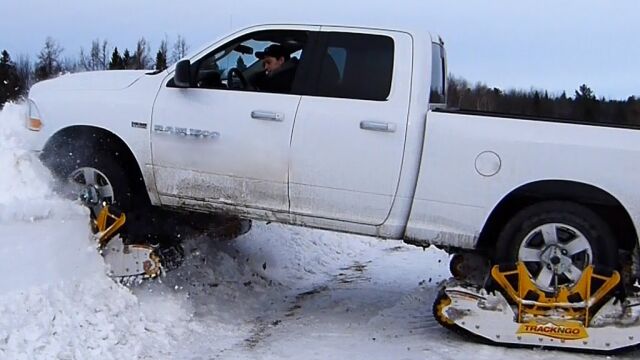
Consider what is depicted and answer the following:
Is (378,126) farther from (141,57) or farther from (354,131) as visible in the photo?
(141,57)

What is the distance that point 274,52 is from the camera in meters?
6.23

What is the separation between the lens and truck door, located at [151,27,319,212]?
5.91 metres

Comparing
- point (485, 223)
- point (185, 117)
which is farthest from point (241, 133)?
point (485, 223)

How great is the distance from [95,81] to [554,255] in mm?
4063

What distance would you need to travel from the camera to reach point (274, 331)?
606 centimetres

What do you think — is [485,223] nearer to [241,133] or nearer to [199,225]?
[241,133]

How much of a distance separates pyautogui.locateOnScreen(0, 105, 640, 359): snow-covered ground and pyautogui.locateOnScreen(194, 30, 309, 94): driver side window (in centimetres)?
161

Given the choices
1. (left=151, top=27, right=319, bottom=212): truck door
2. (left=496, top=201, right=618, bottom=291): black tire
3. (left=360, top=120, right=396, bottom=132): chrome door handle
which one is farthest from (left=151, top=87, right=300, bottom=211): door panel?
(left=496, top=201, right=618, bottom=291): black tire

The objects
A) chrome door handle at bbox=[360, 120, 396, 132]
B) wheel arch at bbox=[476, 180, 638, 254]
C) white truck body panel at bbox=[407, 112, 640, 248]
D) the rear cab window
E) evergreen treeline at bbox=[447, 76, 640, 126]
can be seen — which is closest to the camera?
white truck body panel at bbox=[407, 112, 640, 248]

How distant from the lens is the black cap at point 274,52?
6.21m

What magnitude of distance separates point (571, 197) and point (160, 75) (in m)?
3.44

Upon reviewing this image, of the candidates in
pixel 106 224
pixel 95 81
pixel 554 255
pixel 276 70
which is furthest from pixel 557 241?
pixel 95 81

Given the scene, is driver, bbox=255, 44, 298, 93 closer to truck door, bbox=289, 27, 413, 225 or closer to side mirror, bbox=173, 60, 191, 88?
truck door, bbox=289, 27, 413, 225

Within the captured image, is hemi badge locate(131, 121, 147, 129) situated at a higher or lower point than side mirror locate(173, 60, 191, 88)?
lower
